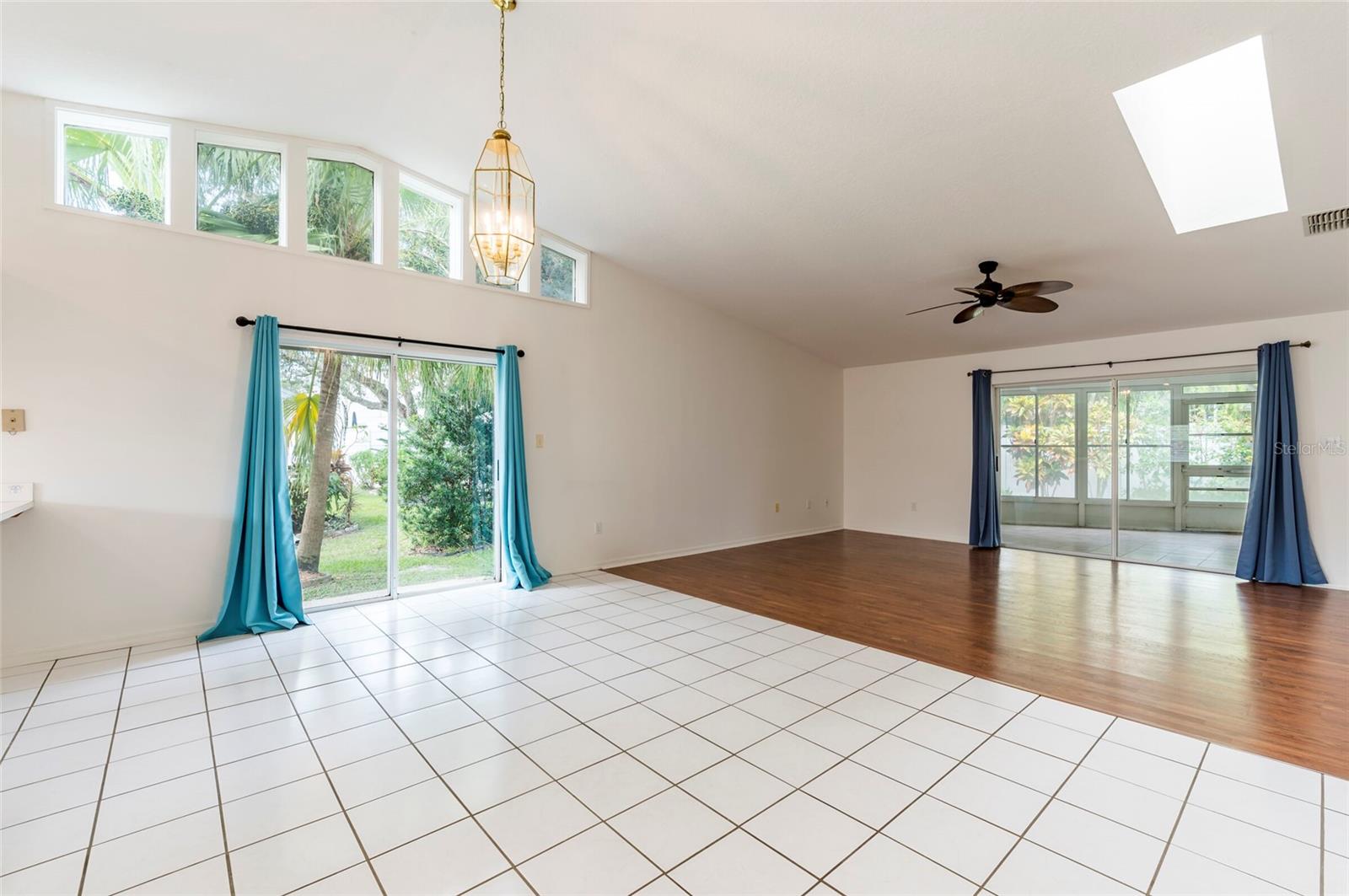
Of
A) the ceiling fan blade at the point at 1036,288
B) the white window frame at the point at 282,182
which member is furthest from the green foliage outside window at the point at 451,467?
the ceiling fan blade at the point at 1036,288

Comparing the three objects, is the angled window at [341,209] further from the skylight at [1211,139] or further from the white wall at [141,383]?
the skylight at [1211,139]

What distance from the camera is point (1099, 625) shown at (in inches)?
166

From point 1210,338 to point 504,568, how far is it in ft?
24.9

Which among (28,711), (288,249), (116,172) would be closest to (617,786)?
(28,711)

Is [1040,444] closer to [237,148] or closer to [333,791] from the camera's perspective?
[333,791]

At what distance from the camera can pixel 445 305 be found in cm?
514

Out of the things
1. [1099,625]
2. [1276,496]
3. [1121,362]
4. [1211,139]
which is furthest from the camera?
[1121,362]

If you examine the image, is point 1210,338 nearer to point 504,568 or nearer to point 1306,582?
point 1306,582

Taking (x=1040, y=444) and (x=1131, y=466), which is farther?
(x=1040, y=444)

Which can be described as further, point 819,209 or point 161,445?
point 819,209

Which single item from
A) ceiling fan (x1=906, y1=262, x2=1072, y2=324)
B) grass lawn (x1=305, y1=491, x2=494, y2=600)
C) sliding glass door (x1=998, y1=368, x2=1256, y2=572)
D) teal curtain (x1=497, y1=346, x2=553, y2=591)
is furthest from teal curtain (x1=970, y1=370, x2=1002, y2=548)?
grass lawn (x1=305, y1=491, x2=494, y2=600)

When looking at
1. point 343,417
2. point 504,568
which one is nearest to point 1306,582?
point 504,568

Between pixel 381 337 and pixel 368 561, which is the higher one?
pixel 381 337

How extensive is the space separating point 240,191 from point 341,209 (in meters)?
0.65
